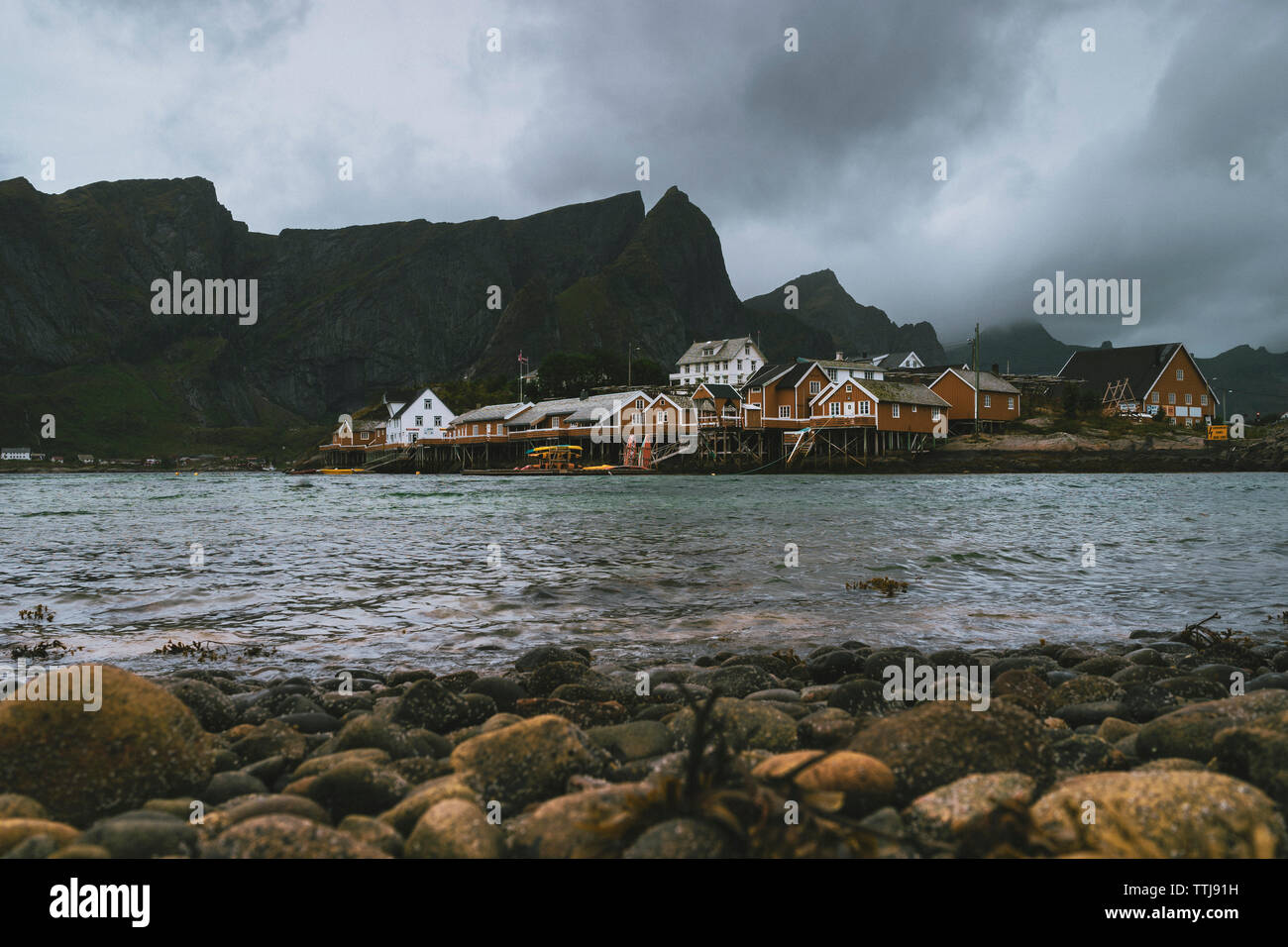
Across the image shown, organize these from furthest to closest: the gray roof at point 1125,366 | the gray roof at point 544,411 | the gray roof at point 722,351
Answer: the gray roof at point 722,351, the gray roof at point 544,411, the gray roof at point 1125,366

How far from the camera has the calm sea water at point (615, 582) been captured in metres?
7.74

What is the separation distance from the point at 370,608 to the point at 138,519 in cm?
1976

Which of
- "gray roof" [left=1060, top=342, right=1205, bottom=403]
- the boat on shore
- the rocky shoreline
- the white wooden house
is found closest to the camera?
the rocky shoreline

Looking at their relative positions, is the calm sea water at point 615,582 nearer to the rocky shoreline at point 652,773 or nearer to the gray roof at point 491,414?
the rocky shoreline at point 652,773

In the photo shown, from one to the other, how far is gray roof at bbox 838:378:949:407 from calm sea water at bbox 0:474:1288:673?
136 ft

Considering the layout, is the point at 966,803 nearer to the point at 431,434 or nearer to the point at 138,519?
the point at 138,519

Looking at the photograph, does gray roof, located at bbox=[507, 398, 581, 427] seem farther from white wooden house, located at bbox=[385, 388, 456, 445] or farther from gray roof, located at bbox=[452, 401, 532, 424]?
white wooden house, located at bbox=[385, 388, 456, 445]

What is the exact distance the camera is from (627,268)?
196625 mm

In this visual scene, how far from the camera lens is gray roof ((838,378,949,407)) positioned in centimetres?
6306

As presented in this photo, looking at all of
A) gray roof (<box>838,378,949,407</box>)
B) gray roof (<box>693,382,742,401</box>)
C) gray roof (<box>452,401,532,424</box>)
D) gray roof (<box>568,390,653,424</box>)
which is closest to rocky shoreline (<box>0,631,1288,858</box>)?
gray roof (<box>838,378,949,407</box>)

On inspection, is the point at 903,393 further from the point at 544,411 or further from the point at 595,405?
the point at 544,411

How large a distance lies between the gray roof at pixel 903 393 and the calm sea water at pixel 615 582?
41558 mm

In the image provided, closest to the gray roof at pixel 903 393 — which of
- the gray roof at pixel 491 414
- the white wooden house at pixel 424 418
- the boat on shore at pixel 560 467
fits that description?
the boat on shore at pixel 560 467

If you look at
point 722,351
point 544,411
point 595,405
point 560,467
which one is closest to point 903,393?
point 595,405
